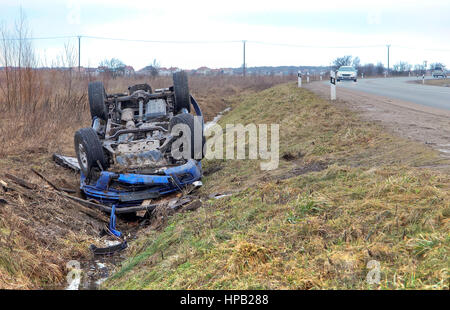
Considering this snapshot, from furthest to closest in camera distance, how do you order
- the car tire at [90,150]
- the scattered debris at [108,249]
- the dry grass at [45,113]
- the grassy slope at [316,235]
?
the dry grass at [45,113]
the car tire at [90,150]
the scattered debris at [108,249]
the grassy slope at [316,235]

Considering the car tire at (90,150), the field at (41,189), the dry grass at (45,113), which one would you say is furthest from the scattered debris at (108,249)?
the dry grass at (45,113)

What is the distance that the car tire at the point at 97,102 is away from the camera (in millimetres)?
11305

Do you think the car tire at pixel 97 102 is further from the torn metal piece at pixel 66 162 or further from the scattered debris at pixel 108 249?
the scattered debris at pixel 108 249

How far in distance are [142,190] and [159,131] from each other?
184cm

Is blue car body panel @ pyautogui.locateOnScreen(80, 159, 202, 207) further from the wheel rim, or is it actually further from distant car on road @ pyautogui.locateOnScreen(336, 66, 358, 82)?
distant car on road @ pyautogui.locateOnScreen(336, 66, 358, 82)

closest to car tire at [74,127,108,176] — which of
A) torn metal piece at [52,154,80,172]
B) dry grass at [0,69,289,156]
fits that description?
torn metal piece at [52,154,80,172]

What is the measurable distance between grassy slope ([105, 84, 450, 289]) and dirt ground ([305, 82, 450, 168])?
0.87m

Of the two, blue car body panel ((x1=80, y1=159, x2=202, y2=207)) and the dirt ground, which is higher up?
the dirt ground

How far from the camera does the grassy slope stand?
12.8 ft

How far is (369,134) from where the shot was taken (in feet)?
31.9

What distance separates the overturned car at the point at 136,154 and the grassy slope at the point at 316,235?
132 centimetres

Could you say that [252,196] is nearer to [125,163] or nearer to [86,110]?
[125,163]

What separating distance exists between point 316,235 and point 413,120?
721cm
